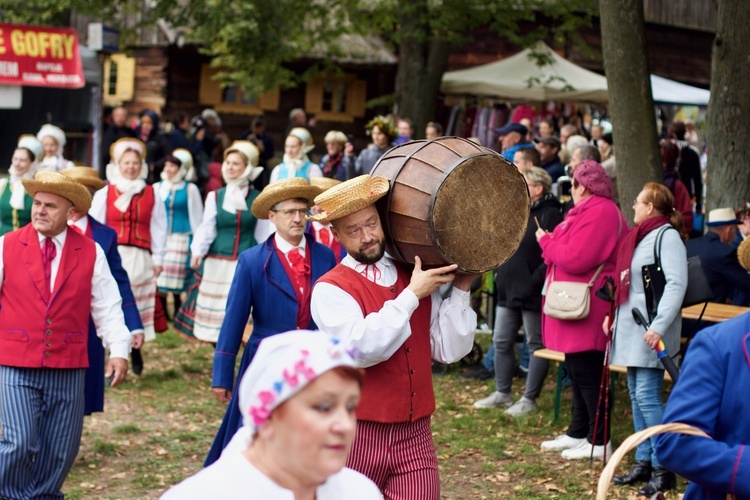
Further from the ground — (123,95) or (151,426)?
(123,95)

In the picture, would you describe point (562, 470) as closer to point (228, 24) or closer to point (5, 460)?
point (5, 460)

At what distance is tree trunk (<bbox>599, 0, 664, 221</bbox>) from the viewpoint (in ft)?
28.5

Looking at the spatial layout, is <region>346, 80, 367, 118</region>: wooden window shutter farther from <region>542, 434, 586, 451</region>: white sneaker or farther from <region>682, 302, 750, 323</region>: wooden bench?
<region>542, 434, 586, 451</region>: white sneaker

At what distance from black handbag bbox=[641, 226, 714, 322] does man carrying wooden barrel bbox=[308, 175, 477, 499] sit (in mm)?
2535

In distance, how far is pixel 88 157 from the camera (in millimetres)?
16281

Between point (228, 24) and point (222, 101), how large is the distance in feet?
22.3

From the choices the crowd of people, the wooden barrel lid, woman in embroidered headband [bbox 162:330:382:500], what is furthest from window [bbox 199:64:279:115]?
woman in embroidered headband [bbox 162:330:382:500]

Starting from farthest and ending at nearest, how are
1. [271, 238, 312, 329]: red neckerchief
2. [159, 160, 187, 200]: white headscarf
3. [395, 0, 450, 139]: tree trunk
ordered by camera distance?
[395, 0, 450, 139]: tree trunk, [159, 160, 187, 200]: white headscarf, [271, 238, 312, 329]: red neckerchief

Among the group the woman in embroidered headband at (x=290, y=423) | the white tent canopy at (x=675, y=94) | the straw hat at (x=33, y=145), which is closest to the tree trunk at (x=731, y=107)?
the straw hat at (x=33, y=145)

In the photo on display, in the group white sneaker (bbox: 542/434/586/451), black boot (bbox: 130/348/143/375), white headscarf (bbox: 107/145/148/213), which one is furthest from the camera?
black boot (bbox: 130/348/143/375)

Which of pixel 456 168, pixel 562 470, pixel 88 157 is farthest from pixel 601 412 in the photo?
pixel 88 157

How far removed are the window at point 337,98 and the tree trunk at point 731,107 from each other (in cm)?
1643

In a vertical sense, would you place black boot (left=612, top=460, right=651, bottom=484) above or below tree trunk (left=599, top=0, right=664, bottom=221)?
below

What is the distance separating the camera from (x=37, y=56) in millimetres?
15188
